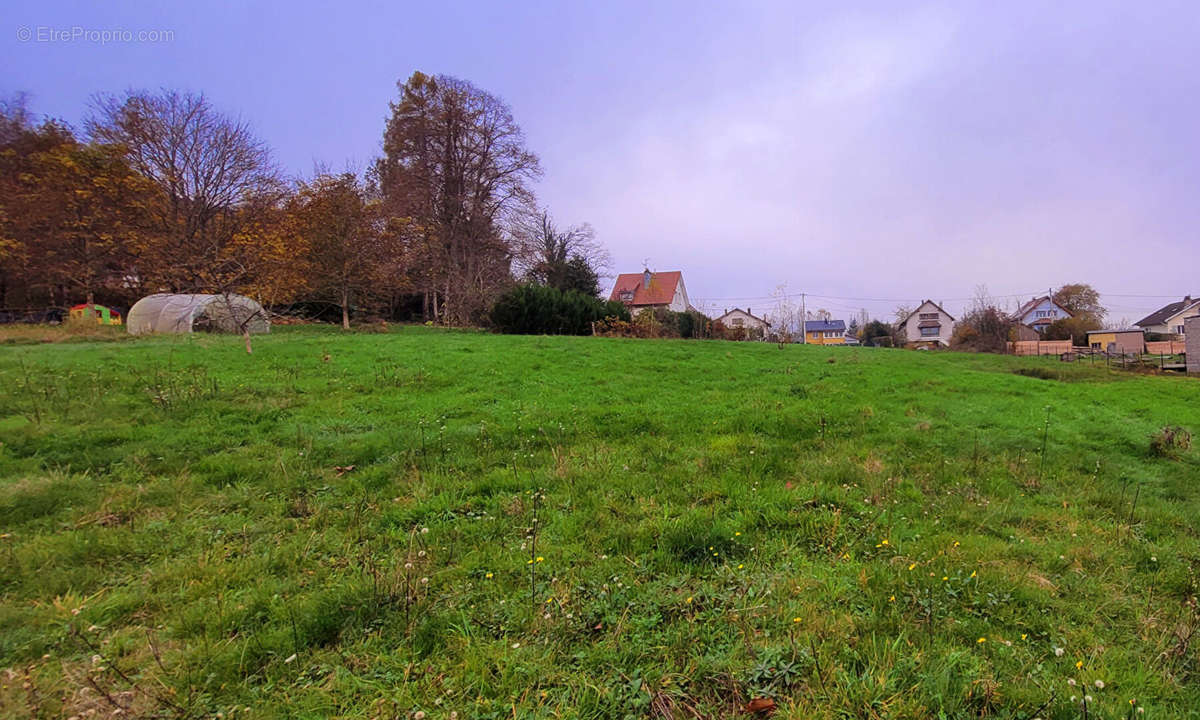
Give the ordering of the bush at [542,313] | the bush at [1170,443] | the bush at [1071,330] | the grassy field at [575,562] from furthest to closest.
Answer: the bush at [1071,330]
the bush at [542,313]
the bush at [1170,443]
the grassy field at [575,562]

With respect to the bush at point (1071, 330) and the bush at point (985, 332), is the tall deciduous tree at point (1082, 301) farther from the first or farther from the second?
the bush at point (985, 332)

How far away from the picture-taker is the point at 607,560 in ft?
9.46

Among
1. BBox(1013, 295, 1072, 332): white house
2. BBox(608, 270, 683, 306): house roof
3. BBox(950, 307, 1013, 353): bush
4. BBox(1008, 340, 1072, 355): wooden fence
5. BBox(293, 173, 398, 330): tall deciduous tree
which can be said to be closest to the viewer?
BBox(293, 173, 398, 330): tall deciduous tree

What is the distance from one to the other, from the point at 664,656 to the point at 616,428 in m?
3.81

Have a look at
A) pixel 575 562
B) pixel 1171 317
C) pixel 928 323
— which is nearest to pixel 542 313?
pixel 575 562

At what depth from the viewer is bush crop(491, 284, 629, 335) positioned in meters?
20.8

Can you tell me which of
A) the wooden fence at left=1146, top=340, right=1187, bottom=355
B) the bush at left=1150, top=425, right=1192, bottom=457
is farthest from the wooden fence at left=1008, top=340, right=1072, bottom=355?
the bush at left=1150, top=425, right=1192, bottom=457

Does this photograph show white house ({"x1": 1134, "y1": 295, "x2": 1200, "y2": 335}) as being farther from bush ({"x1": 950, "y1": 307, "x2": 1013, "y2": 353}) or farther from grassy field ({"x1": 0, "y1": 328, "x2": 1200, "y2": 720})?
grassy field ({"x1": 0, "y1": 328, "x2": 1200, "y2": 720})

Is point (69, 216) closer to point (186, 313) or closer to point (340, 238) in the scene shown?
point (186, 313)

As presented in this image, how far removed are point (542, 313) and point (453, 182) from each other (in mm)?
13016

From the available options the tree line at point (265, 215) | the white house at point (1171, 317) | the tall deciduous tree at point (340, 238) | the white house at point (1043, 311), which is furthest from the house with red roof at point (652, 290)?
the white house at point (1171, 317)

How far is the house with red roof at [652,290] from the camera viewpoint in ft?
165

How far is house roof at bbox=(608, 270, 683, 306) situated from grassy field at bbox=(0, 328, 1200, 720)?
44214 mm

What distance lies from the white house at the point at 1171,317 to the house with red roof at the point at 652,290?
174ft
